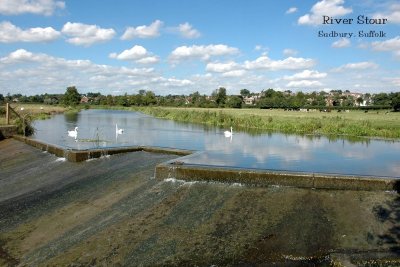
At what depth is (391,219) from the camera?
30.1 feet

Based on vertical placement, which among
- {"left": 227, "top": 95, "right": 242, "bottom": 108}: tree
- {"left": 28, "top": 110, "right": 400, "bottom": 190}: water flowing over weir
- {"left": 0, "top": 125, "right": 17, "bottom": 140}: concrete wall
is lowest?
{"left": 28, "top": 110, "right": 400, "bottom": 190}: water flowing over weir

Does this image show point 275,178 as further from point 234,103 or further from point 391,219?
point 234,103

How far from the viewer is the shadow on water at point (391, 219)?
27.1ft

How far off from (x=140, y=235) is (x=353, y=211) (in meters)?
5.32

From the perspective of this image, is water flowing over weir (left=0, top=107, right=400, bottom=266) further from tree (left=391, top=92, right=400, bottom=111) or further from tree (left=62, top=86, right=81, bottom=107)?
tree (left=62, top=86, right=81, bottom=107)

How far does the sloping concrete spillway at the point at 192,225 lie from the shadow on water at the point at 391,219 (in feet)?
0.07

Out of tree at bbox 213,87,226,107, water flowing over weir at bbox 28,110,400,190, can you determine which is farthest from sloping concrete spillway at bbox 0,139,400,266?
tree at bbox 213,87,226,107

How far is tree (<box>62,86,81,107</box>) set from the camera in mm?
128125

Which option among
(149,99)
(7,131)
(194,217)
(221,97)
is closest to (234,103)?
(221,97)

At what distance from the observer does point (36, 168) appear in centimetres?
1672

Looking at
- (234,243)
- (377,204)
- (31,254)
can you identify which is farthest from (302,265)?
(31,254)

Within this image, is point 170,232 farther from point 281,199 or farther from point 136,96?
point 136,96

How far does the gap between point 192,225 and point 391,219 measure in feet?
15.6

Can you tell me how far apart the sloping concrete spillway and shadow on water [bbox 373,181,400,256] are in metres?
0.02
